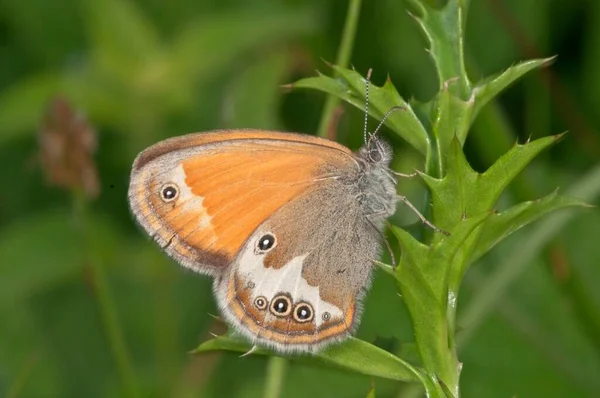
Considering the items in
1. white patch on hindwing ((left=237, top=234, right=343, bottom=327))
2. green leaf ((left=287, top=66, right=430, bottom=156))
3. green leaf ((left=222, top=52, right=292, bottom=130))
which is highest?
green leaf ((left=222, top=52, right=292, bottom=130))

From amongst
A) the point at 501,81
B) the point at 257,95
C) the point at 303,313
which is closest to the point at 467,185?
the point at 501,81

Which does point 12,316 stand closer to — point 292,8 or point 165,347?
point 165,347

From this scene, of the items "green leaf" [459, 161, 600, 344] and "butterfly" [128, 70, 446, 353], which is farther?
"green leaf" [459, 161, 600, 344]

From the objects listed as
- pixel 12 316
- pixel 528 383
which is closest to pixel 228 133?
pixel 528 383

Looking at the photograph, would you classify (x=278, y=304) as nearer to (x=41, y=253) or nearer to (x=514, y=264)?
(x=514, y=264)

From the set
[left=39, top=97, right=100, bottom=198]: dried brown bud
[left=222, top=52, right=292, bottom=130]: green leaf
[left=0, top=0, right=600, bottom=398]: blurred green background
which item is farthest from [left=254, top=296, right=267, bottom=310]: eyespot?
[left=222, top=52, right=292, bottom=130]: green leaf

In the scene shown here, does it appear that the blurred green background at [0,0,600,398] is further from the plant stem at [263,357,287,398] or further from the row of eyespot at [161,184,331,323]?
the row of eyespot at [161,184,331,323]

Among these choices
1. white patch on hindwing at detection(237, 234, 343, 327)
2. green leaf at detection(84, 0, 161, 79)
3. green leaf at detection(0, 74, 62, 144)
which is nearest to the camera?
white patch on hindwing at detection(237, 234, 343, 327)
